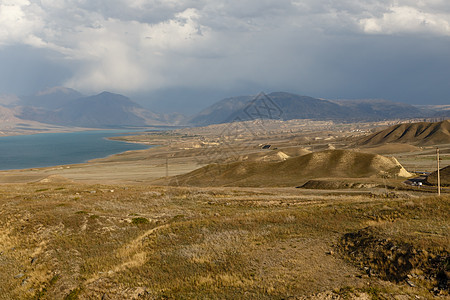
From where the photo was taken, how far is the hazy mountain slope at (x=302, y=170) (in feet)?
244

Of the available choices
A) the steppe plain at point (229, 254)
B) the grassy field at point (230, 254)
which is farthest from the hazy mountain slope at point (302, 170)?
the grassy field at point (230, 254)

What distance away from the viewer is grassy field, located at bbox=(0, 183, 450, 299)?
1838cm

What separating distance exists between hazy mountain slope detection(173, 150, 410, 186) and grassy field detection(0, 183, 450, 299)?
43.5 m

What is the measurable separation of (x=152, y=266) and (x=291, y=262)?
8.71m

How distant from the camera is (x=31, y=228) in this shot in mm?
29781

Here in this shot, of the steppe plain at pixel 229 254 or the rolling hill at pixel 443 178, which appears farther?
the rolling hill at pixel 443 178

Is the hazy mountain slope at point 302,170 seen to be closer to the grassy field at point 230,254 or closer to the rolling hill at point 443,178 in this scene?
the rolling hill at point 443,178

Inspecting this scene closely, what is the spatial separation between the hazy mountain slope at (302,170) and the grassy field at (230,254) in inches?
1714

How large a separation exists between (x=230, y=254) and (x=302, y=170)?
61.3 metres

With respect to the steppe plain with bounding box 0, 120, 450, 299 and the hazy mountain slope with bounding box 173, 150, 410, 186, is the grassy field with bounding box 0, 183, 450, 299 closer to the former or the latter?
the steppe plain with bounding box 0, 120, 450, 299

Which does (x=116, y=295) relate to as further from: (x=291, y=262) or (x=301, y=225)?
(x=301, y=225)

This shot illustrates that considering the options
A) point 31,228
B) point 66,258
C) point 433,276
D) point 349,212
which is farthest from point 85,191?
point 433,276

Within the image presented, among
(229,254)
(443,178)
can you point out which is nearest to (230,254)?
(229,254)

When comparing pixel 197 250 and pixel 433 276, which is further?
pixel 197 250
